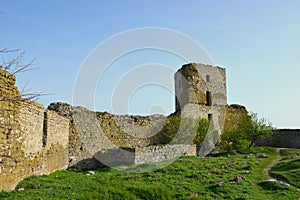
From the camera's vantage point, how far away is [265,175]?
12.2 meters

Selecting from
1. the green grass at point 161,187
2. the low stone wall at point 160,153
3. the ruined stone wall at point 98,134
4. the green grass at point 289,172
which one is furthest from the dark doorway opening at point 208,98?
the green grass at point 161,187

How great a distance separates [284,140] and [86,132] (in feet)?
77.5

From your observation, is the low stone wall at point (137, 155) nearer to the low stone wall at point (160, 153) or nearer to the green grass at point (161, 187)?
the low stone wall at point (160, 153)

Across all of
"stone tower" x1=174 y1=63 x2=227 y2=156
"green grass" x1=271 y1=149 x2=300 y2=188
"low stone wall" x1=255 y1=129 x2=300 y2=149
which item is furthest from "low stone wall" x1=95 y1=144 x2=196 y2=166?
"low stone wall" x1=255 y1=129 x2=300 y2=149

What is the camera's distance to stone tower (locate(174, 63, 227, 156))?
25812 millimetres

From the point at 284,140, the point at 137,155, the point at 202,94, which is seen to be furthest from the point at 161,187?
the point at 284,140

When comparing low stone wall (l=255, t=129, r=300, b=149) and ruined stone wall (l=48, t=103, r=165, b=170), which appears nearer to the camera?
ruined stone wall (l=48, t=103, r=165, b=170)

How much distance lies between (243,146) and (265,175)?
1111cm

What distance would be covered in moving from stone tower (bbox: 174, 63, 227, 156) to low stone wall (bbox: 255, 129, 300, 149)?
751 cm

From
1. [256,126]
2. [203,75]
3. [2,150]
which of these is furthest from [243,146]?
[2,150]

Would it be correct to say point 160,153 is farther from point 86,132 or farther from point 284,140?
point 284,140

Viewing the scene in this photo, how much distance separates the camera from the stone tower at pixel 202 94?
84.7 feet

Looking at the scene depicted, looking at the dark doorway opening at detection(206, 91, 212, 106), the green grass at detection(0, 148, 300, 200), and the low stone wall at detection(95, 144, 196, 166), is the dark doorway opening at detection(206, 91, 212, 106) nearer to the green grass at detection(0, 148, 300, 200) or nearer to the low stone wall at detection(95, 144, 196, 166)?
the low stone wall at detection(95, 144, 196, 166)

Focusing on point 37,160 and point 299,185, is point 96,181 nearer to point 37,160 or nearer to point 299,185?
point 37,160
